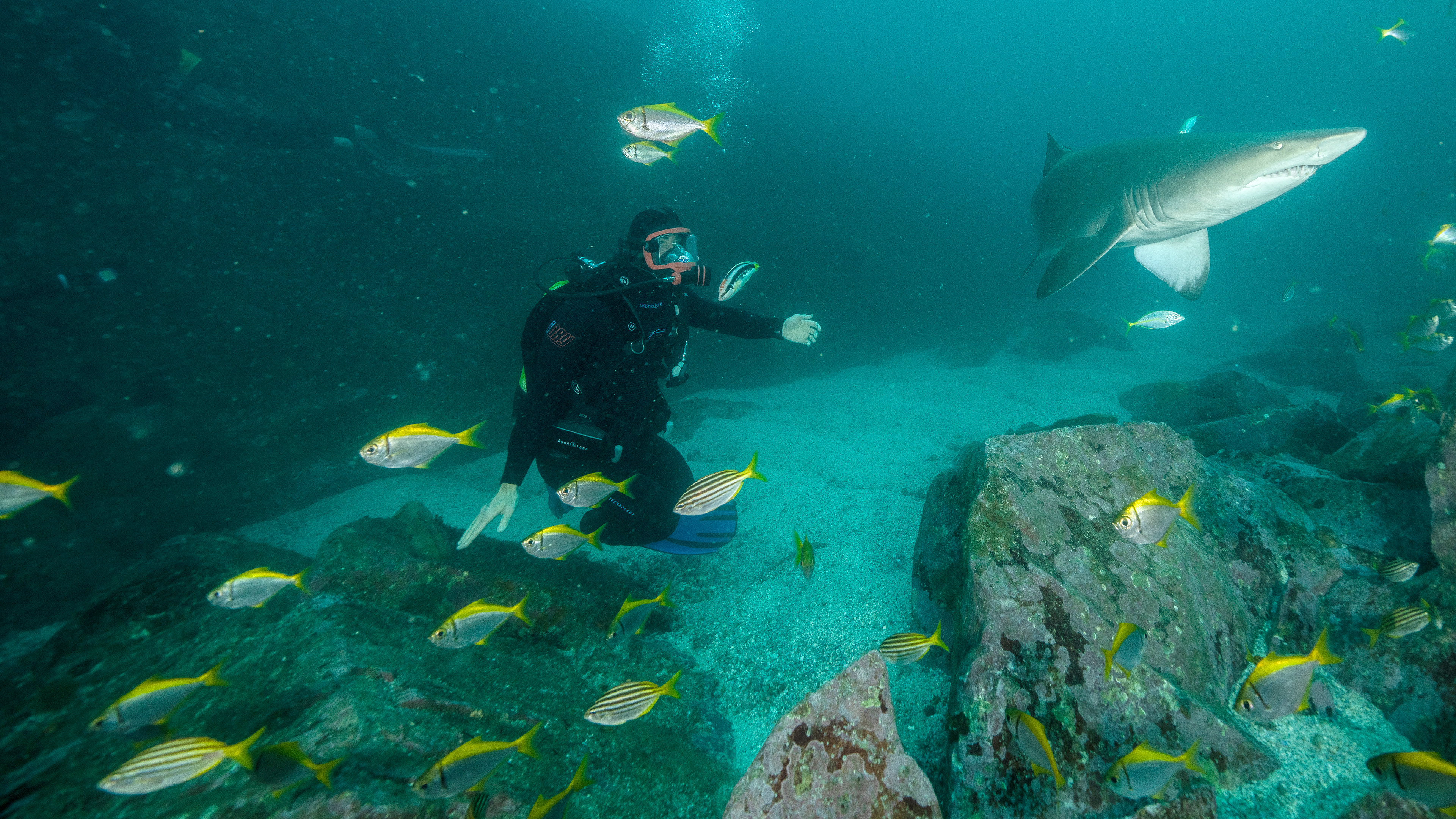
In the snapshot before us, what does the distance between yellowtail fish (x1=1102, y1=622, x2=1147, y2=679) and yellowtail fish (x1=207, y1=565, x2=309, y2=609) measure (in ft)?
15.4

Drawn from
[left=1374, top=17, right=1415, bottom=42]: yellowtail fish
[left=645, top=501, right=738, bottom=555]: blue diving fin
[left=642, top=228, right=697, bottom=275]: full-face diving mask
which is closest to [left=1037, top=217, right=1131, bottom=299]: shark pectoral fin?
[left=642, top=228, right=697, bottom=275]: full-face diving mask

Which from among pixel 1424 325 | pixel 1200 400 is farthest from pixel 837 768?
pixel 1424 325

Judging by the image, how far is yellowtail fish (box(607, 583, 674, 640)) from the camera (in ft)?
10.5

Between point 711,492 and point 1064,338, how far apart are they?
1986 cm

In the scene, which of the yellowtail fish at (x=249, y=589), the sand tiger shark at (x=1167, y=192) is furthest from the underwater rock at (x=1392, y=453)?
the yellowtail fish at (x=249, y=589)

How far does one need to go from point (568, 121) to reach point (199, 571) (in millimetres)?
15610

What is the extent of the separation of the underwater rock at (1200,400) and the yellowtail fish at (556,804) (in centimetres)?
1020

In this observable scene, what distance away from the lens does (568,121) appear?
599 inches

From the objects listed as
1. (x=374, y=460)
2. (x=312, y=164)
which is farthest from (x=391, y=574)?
(x=312, y=164)

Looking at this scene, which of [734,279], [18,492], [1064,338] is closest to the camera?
[18,492]

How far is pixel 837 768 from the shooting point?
6.55ft

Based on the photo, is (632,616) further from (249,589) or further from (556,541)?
(249,589)

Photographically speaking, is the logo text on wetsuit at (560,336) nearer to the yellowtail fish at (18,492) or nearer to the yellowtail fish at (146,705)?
the yellowtail fish at (146,705)

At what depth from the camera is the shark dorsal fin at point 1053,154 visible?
22.4 feet
